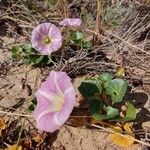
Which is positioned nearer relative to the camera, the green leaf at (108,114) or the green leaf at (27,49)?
the green leaf at (108,114)

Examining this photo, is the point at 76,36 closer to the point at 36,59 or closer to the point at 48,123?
the point at 36,59

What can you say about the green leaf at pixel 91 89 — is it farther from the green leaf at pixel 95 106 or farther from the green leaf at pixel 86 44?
the green leaf at pixel 86 44

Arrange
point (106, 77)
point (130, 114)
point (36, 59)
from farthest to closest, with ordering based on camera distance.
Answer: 1. point (36, 59)
2. point (106, 77)
3. point (130, 114)

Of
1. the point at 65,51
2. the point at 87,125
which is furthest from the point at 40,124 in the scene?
the point at 65,51

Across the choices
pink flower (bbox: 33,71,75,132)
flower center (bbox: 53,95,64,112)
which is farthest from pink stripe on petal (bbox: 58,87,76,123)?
flower center (bbox: 53,95,64,112)

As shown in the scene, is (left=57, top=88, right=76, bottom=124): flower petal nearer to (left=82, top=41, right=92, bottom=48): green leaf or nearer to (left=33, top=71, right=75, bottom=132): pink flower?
(left=33, top=71, right=75, bottom=132): pink flower

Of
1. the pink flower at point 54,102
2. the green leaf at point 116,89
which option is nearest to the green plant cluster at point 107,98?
the green leaf at point 116,89

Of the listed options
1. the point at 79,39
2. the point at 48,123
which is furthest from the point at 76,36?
the point at 48,123
